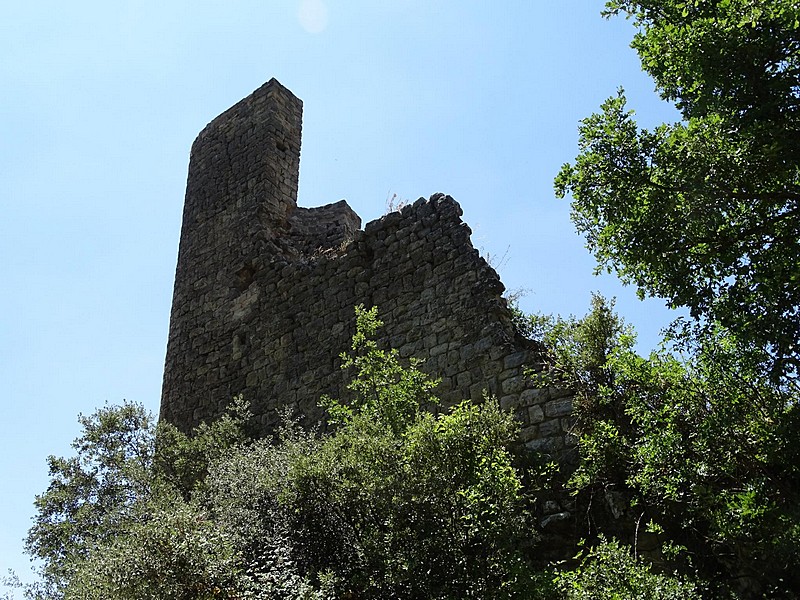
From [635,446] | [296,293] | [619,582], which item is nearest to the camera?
[619,582]

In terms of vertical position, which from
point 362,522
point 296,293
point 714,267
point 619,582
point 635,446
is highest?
point 296,293

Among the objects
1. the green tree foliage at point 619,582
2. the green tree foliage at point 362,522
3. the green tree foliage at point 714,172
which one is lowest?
the green tree foliage at point 619,582

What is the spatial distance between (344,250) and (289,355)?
1.47 meters

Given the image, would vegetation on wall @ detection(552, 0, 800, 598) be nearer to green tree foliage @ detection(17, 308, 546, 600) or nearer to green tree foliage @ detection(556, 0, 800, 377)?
green tree foliage @ detection(556, 0, 800, 377)

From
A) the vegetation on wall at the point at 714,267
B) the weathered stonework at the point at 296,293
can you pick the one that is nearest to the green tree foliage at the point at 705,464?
the vegetation on wall at the point at 714,267

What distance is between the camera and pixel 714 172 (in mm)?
4941

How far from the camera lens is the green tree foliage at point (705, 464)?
4.72 m

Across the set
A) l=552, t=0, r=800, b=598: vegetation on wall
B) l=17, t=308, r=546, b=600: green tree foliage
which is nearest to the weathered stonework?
l=17, t=308, r=546, b=600: green tree foliage

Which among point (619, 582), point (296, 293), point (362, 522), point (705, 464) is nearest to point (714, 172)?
point (705, 464)

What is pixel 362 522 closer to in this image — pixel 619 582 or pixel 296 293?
pixel 619 582

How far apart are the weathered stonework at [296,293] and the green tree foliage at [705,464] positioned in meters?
0.70

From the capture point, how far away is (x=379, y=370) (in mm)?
6914

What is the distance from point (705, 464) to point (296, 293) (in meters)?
Result: 5.84

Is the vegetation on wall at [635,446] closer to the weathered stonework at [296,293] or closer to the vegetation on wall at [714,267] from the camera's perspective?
the vegetation on wall at [714,267]
